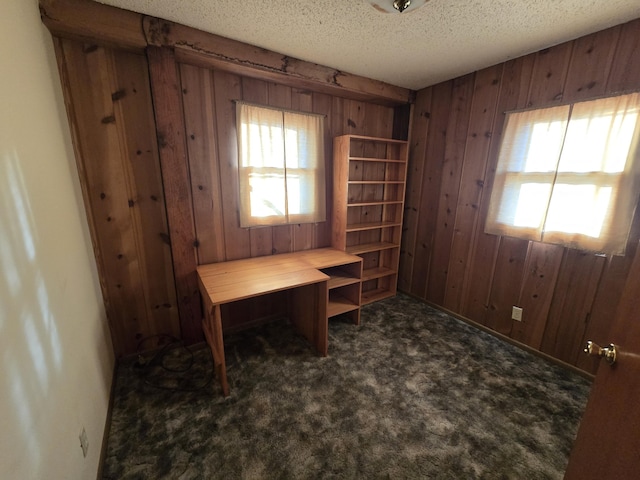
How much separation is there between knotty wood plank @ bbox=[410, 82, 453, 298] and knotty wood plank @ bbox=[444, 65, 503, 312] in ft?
0.88

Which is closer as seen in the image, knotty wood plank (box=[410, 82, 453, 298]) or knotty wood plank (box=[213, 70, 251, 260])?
knotty wood plank (box=[213, 70, 251, 260])

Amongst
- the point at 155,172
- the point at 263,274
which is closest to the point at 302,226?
the point at 263,274

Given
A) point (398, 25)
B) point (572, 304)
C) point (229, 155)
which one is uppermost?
point (398, 25)

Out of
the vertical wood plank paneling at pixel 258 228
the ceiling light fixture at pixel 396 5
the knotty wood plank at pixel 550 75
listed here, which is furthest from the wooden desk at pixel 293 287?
the knotty wood plank at pixel 550 75

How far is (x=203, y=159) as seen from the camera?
6.97ft

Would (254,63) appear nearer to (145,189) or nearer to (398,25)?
(398,25)

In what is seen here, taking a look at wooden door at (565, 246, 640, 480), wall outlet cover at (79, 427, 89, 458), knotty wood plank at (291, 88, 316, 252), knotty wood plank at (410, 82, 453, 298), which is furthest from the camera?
knotty wood plank at (410, 82, 453, 298)

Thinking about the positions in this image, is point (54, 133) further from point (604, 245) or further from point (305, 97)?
point (604, 245)

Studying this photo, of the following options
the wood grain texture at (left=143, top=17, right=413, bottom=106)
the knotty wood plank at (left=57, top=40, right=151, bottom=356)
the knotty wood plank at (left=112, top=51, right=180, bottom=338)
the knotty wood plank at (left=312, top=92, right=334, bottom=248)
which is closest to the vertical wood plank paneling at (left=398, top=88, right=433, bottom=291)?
the wood grain texture at (left=143, top=17, right=413, bottom=106)

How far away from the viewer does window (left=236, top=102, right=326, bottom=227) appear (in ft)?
7.41

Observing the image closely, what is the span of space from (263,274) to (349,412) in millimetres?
1136

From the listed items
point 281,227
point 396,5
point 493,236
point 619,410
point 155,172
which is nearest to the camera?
point 619,410

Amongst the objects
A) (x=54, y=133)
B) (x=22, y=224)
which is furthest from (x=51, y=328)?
(x=54, y=133)

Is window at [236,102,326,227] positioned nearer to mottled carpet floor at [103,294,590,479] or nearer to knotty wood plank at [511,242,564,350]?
mottled carpet floor at [103,294,590,479]
